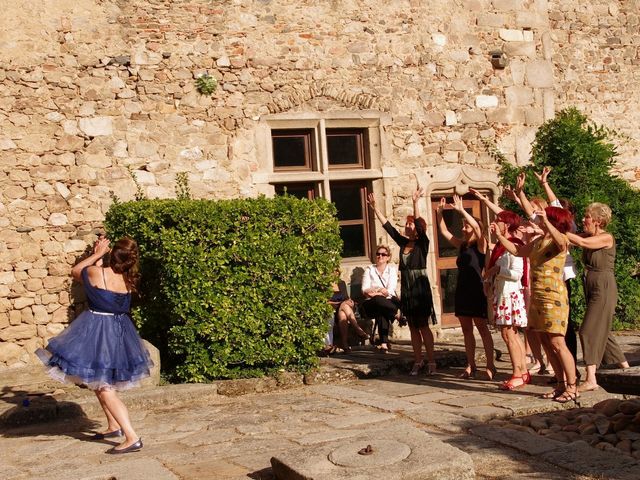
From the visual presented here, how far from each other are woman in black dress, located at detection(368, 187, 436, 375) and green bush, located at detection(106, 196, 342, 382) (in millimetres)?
736

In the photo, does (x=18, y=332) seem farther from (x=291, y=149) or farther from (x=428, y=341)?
(x=428, y=341)

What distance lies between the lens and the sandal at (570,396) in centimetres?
682

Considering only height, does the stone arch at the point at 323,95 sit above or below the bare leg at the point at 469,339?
above

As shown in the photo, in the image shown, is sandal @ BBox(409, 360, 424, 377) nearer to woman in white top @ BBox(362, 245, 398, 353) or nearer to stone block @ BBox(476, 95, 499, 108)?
woman in white top @ BBox(362, 245, 398, 353)

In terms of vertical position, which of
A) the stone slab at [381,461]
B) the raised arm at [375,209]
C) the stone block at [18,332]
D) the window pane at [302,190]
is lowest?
the stone slab at [381,461]

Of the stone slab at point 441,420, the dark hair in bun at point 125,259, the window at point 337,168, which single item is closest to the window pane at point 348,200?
the window at point 337,168

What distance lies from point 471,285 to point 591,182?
435cm

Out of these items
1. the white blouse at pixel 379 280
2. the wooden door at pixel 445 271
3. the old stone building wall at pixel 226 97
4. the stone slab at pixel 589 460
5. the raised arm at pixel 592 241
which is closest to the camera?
the stone slab at pixel 589 460

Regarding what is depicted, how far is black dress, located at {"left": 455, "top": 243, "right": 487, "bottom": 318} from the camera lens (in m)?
8.25

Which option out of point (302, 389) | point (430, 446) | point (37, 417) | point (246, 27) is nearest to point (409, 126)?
point (246, 27)

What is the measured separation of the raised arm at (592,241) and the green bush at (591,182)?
15.3 feet

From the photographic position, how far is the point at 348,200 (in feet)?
37.5

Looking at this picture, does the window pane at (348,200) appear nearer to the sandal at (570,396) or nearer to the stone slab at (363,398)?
the stone slab at (363,398)

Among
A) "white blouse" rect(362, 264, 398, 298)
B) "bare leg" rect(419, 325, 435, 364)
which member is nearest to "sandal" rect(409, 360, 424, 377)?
"bare leg" rect(419, 325, 435, 364)
